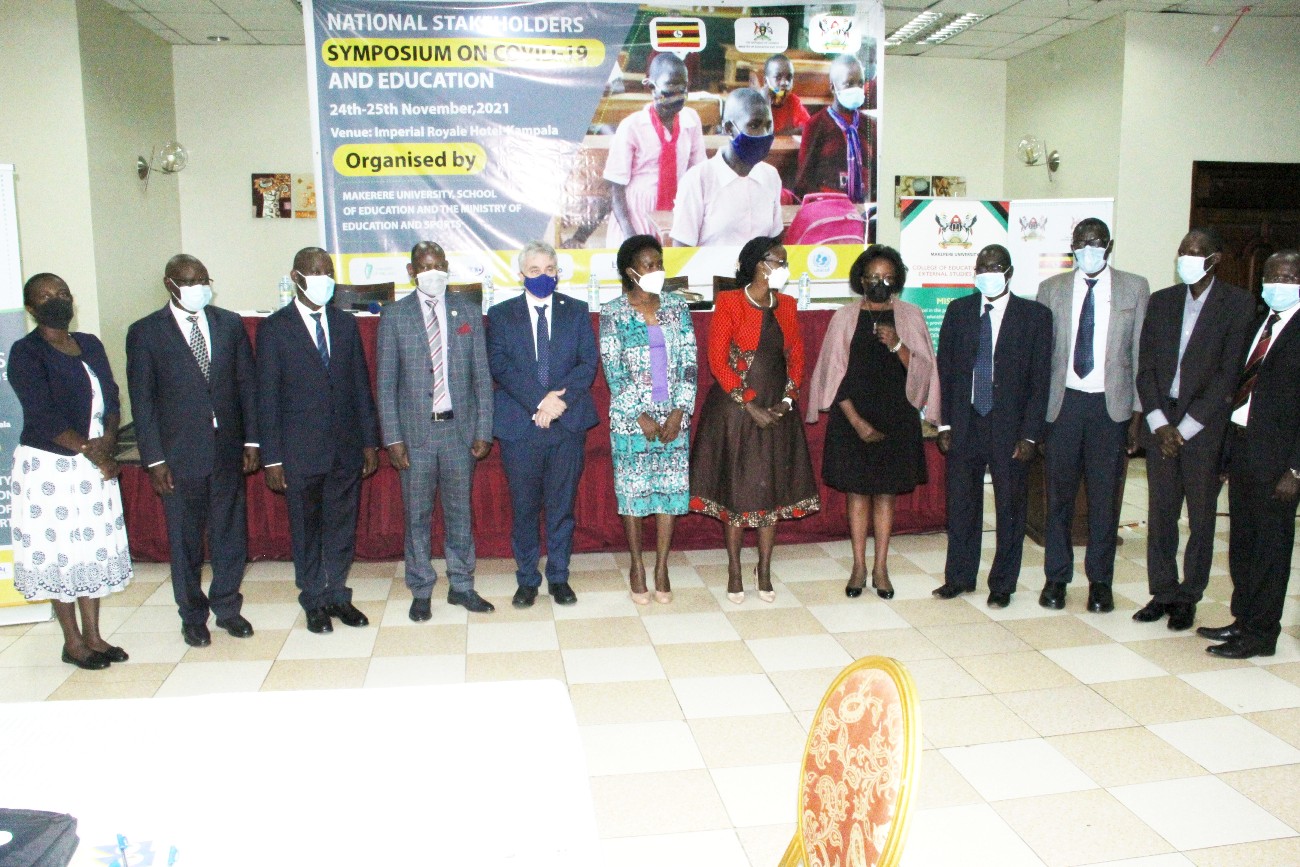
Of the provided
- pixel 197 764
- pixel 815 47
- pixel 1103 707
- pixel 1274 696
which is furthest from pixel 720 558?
pixel 197 764

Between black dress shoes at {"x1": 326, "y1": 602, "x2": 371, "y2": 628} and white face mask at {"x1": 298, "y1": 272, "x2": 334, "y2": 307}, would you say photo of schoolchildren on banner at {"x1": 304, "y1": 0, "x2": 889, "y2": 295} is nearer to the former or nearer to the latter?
white face mask at {"x1": 298, "y1": 272, "x2": 334, "y2": 307}

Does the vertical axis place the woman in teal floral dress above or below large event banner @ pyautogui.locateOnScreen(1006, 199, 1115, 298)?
below

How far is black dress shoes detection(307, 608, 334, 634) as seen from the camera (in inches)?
170

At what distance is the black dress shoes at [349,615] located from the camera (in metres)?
4.39

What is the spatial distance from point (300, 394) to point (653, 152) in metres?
3.48

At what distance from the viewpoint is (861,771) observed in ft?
4.60

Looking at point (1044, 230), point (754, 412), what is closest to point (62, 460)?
point (754, 412)

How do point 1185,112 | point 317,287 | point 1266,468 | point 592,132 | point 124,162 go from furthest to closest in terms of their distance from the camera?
point 1185,112 → point 124,162 → point 592,132 → point 317,287 → point 1266,468

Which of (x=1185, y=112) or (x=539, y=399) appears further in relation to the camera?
(x=1185, y=112)

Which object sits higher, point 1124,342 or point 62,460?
point 1124,342

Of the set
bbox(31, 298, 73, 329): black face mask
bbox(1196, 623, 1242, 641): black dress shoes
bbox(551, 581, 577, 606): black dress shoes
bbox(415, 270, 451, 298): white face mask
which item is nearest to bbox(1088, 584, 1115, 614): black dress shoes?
bbox(1196, 623, 1242, 641): black dress shoes

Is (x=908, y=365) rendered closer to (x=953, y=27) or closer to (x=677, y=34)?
(x=677, y=34)

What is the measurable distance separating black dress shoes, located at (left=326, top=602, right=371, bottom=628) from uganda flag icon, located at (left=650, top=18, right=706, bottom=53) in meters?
4.21

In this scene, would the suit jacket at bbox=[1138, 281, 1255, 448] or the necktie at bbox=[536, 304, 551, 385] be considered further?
the necktie at bbox=[536, 304, 551, 385]
